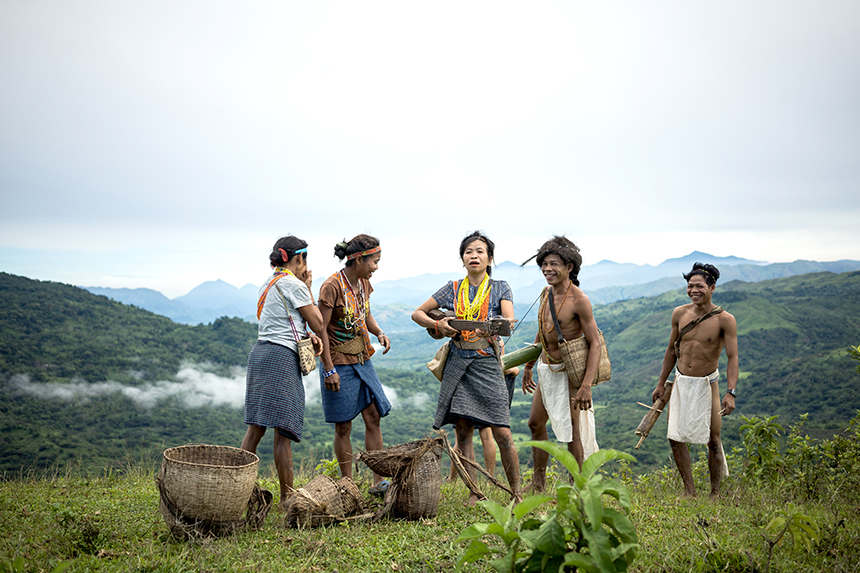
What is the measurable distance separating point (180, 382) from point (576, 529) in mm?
77510

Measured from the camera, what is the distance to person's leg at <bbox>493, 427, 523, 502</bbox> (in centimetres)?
500

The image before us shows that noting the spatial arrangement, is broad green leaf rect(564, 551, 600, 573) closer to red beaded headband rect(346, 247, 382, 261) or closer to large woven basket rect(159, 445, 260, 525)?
large woven basket rect(159, 445, 260, 525)

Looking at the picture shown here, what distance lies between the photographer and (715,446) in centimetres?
579

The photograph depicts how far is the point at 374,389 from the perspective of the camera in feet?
17.4

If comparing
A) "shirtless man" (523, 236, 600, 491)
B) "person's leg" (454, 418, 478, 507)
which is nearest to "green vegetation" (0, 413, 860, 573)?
"person's leg" (454, 418, 478, 507)

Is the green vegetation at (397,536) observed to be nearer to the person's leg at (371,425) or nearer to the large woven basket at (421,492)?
the large woven basket at (421,492)

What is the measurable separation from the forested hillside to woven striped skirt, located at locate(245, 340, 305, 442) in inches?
1339

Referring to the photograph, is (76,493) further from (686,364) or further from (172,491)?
(686,364)

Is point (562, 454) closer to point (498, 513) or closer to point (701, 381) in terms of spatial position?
point (498, 513)

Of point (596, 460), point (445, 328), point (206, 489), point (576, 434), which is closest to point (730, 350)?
point (576, 434)

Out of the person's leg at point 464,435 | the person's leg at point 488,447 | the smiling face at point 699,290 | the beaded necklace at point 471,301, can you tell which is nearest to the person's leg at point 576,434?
the person's leg at point 488,447

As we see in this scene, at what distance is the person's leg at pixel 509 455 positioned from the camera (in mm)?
5000

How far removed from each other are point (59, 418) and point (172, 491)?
61.4 m

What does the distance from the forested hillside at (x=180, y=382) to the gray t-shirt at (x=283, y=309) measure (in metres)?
34.1
